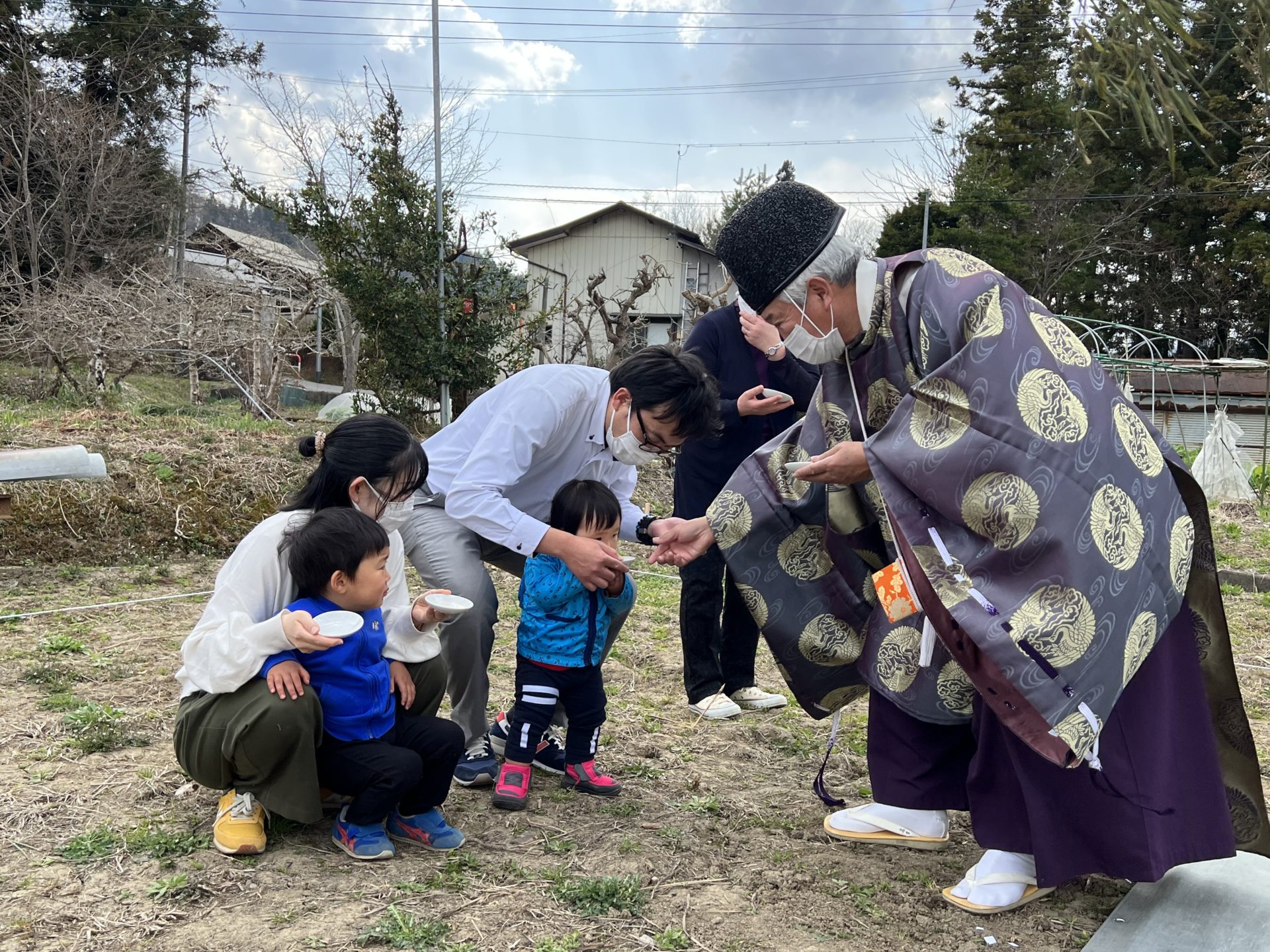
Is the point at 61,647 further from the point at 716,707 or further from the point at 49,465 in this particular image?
the point at 716,707

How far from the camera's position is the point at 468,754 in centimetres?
Result: 317

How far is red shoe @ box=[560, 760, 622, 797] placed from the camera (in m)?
3.11

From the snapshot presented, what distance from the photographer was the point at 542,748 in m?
3.32

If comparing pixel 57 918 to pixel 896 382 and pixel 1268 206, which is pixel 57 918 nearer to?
pixel 896 382

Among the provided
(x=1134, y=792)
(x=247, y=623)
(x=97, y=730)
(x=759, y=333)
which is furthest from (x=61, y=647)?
(x=1134, y=792)

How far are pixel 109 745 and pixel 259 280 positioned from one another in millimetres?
11060

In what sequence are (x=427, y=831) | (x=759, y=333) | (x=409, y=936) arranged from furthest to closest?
(x=759, y=333) < (x=427, y=831) < (x=409, y=936)

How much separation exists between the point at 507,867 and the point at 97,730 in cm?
157

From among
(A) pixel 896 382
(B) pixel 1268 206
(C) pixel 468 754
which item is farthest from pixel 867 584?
(B) pixel 1268 206

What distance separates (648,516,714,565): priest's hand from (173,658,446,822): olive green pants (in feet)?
3.50

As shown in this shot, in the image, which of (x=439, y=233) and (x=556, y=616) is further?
(x=439, y=233)

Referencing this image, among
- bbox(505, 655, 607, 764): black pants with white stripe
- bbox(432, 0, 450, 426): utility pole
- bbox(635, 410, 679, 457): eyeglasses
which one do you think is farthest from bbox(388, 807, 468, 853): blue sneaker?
bbox(432, 0, 450, 426): utility pole

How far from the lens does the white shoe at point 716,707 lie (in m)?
3.98

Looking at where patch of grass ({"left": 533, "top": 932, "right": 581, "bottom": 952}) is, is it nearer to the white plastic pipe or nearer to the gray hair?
the gray hair
